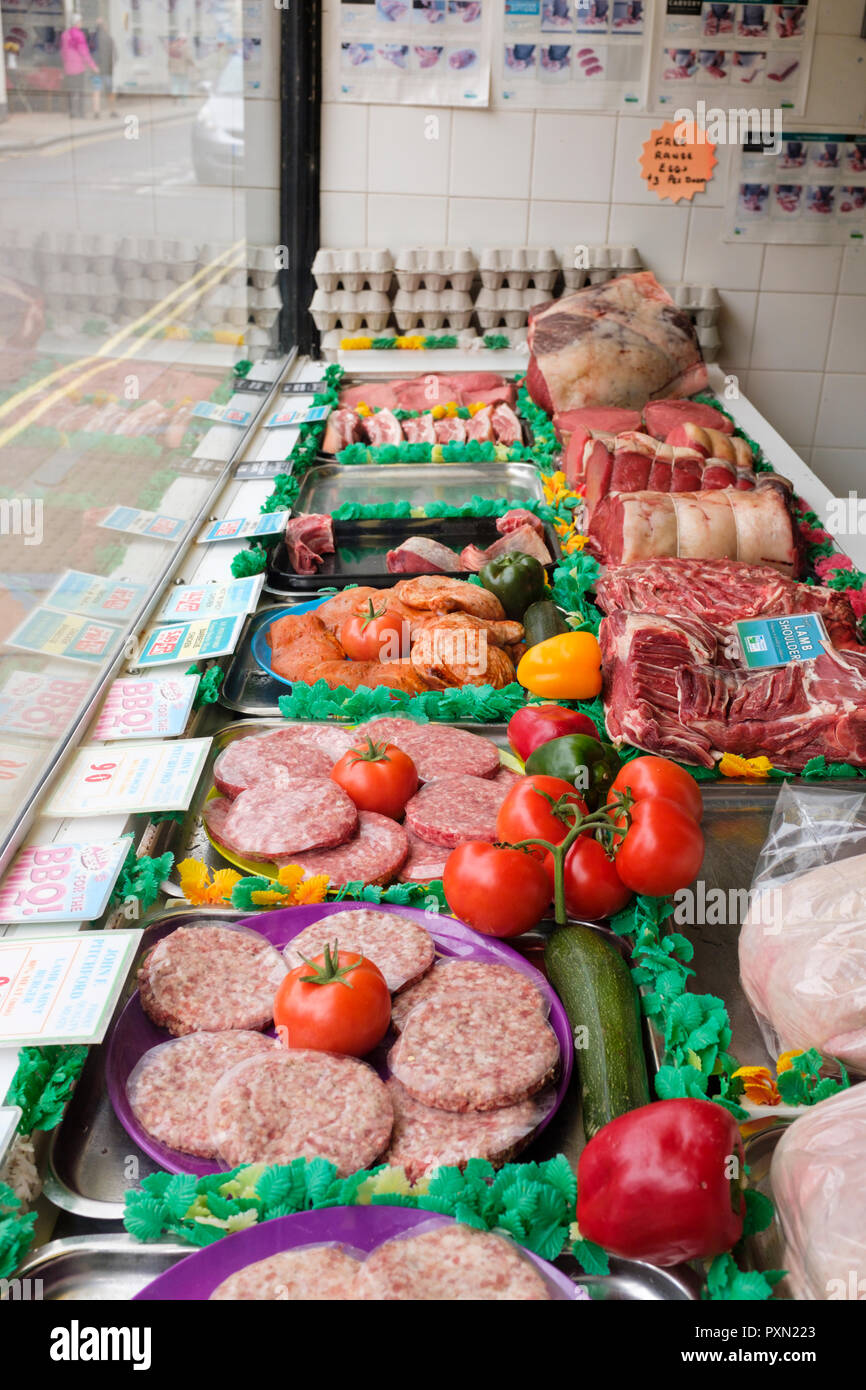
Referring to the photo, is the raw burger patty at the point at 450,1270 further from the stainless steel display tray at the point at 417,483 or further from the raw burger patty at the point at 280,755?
the stainless steel display tray at the point at 417,483

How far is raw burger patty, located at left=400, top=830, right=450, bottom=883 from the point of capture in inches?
64.9

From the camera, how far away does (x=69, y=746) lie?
1850 millimetres

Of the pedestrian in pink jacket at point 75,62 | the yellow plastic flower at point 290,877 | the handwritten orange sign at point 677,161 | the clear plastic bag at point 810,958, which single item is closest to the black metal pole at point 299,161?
the handwritten orange sign at point 677,161

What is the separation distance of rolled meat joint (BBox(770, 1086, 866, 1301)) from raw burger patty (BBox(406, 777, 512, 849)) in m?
0.67

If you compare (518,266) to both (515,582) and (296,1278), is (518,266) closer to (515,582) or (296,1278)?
(515,582)

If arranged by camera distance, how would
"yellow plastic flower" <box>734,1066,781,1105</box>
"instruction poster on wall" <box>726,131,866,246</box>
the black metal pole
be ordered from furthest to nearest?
1. "instruction poster on wall" <box>726,131,866,246</box>
2. the black metal pole
3. "yellow plastic flower" <box>734,1066,781,1105</box>

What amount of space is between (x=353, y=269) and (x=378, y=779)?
329cm

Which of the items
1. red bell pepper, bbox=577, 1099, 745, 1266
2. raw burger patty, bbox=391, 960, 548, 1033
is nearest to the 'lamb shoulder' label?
raw burger patty, bbox=391, 960, 548, 1033

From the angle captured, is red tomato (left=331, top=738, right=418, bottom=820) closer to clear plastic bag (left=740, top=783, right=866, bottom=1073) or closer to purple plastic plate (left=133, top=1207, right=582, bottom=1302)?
clear plastic bag (left=740, top=783, right=866, bottom=1073)

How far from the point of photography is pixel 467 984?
1410mm

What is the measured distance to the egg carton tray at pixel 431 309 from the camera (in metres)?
4.54

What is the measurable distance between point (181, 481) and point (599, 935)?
6.04 feet

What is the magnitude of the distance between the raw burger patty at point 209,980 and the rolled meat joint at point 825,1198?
62 centimetres
